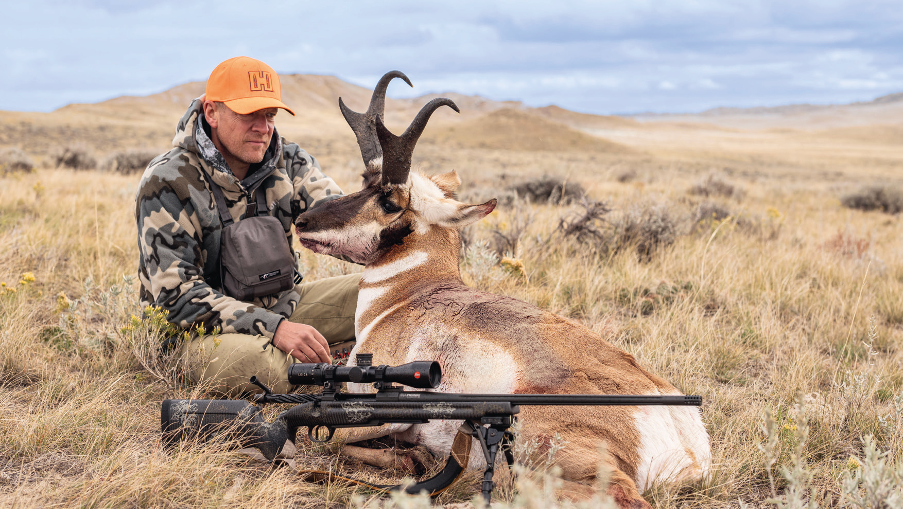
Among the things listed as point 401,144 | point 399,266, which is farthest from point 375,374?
point 401,144

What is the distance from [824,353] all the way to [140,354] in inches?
236

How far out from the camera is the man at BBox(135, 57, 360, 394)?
459 cm

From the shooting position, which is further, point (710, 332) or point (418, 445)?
point (710, 332)

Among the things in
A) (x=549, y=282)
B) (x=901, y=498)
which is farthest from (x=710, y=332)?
(x=901, y=498)

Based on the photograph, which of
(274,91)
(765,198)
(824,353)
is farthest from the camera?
(765,198)

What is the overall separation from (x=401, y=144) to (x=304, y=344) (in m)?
1.50

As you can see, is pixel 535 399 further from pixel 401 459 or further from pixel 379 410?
pixel 401 459

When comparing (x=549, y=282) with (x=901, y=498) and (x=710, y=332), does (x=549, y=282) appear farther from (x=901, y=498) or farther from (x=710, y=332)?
(x=901, y=498)

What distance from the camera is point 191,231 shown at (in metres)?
4.77

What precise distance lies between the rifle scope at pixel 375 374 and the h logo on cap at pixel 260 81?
7.80ft

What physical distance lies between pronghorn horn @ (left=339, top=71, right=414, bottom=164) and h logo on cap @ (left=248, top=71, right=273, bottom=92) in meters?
0.59

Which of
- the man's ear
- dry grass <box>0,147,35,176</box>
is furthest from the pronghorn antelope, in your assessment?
dry grass <box>0,147,35,176</box>

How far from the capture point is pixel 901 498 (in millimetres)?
2184

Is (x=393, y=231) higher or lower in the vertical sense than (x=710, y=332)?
higher
